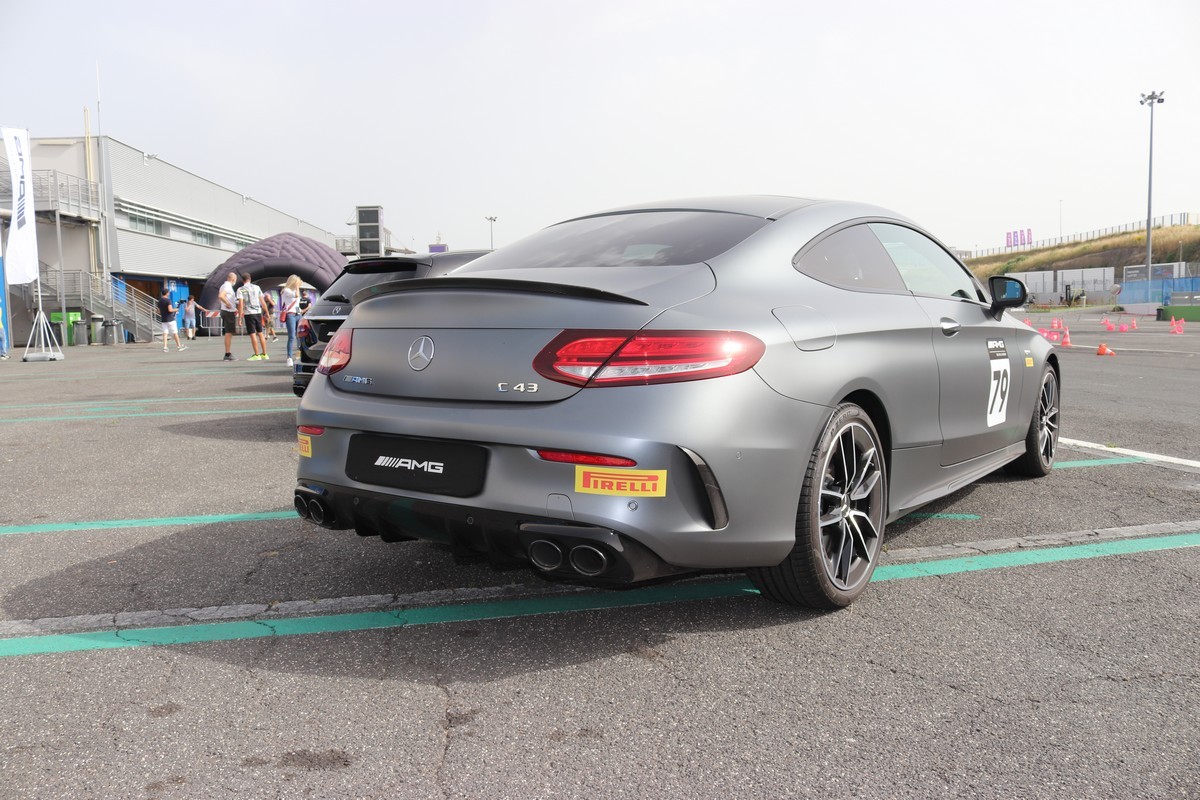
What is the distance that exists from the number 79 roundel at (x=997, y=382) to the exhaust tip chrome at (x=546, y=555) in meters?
2.71

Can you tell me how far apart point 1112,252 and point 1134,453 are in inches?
4259

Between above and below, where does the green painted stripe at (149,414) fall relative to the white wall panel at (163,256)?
below

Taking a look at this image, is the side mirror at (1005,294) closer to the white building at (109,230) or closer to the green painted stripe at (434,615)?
the green painted stripe at (434,615)

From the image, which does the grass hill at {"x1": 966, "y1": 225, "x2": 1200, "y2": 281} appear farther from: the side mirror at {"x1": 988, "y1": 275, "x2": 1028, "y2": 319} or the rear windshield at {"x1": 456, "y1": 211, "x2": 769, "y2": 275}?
the rear windshield at {"x1": 456, "y1": 211, "x2": 769, "y2": 275}

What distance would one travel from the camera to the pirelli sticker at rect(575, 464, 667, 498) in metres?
→ 2.61

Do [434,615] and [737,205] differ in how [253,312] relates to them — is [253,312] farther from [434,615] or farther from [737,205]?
[434,615]

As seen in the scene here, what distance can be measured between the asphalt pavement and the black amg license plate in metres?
0.52

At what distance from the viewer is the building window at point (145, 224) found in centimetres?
4065

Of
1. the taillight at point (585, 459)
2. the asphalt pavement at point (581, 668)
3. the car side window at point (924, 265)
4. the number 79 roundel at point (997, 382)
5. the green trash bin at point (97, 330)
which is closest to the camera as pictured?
the asphalt pavement at point (581, 668)

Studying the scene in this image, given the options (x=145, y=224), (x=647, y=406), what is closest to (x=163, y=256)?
(x=145, y=224)

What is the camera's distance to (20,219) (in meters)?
19.0

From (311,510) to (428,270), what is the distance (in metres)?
3.47

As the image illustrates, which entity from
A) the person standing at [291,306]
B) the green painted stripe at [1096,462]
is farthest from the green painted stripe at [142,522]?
the person standing at [291,306]

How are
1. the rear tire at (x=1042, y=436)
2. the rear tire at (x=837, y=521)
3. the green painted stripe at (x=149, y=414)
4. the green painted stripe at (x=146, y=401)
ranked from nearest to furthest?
the rear tire at (x=837, y=521) < the rear tire at (x=1042, y=436) < the green painted stripe at (x=149, y=414) < the green painted stripe at (x=146, y=401)
